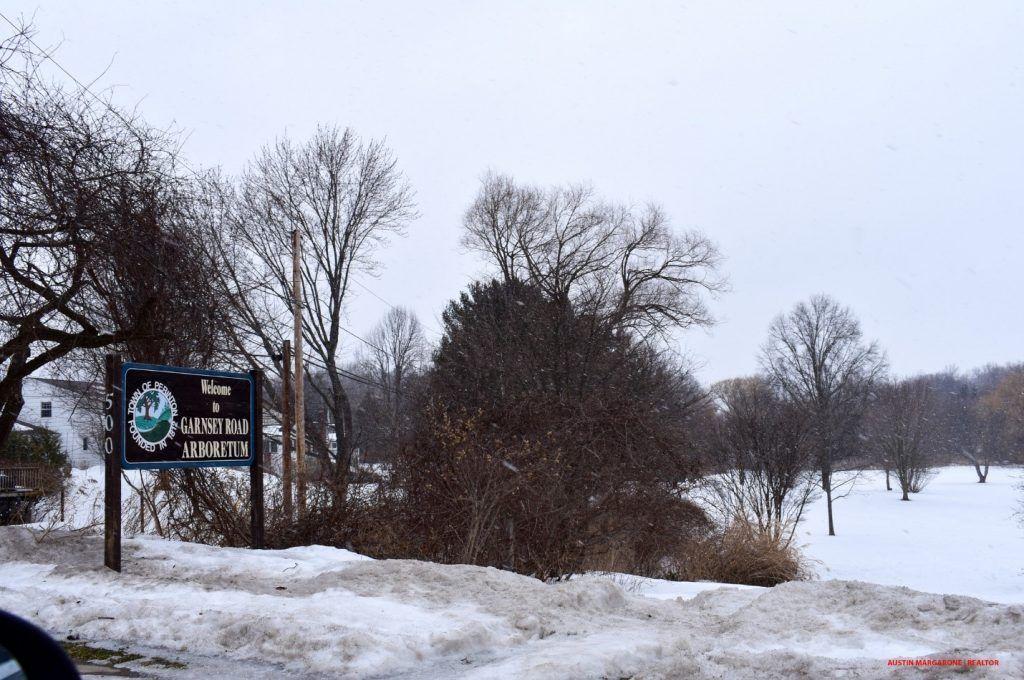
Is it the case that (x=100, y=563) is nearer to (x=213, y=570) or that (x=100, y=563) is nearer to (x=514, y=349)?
(x=213, y=570)

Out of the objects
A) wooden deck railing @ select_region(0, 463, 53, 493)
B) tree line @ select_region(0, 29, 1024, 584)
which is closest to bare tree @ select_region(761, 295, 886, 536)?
tree line @ select_region(0, 29, 1024, 584)

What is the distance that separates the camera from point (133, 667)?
5.38 m

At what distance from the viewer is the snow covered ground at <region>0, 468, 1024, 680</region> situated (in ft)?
16.6

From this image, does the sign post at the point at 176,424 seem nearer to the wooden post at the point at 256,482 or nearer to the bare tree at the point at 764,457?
the wooden post at the point at 256,482

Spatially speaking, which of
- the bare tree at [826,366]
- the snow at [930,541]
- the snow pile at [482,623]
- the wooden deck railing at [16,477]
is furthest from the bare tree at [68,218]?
the bare tree at [826,366]

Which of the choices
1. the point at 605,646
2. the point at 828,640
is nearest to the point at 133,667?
the point at 605,646

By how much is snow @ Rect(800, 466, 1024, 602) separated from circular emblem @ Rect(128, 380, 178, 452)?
10886 mm

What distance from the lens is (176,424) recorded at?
9258mm

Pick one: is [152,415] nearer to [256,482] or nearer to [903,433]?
[256,482]

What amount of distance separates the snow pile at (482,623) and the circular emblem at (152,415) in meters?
1.48

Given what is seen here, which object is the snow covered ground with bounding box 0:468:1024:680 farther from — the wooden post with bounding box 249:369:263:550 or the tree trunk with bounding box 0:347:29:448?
the tree trunk with bounding box 0:347:29:448

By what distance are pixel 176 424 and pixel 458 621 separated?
4848mm

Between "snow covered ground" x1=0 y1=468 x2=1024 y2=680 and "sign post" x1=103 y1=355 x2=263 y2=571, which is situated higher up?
"sign post" x1=103 y1=355 x2=263 y2=571

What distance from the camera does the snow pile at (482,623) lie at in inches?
199
